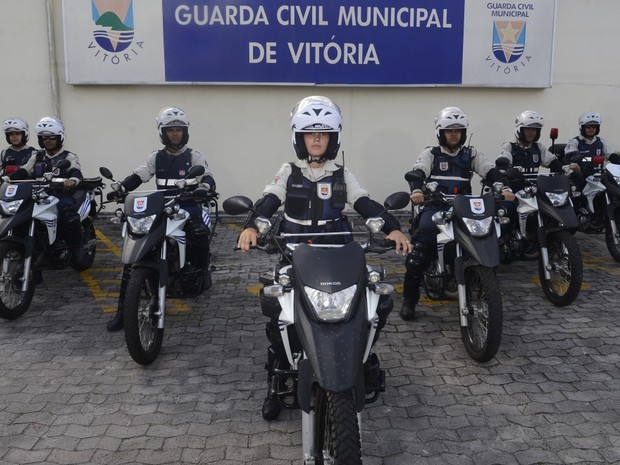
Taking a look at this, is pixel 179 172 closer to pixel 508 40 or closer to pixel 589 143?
pixel 589 143

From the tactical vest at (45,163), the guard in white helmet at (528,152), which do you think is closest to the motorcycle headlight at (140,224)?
the tactical vest at (45,163)

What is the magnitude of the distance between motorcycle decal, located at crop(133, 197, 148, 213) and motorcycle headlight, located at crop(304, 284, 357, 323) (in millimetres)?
2450

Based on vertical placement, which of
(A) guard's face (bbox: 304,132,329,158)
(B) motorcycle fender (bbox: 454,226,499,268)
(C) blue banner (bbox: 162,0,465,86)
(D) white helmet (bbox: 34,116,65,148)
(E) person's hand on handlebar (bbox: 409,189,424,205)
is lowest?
(B) motorcycle fender (bbox: 454,226,499,268)

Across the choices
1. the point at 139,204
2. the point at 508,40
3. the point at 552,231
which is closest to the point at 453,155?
the point at 552,231

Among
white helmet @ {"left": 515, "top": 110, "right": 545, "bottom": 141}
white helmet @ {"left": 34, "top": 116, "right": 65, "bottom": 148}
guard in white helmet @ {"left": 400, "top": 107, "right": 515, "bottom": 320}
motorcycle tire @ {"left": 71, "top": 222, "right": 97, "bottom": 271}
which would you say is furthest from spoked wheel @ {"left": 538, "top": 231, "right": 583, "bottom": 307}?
white helmet @ {"left": 34, "top": 116, "right": 65, "bottom": 148}

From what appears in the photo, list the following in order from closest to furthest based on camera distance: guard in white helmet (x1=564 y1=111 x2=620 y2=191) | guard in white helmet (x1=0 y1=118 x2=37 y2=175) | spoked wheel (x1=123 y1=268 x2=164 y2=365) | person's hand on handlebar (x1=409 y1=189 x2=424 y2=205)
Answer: spoked wheel (x1=123 y1=268 x2=164 y2=365) < person's hand on handlebar (x1=409 y1=189 x2=424 y2=205) < guard in white helmet (x1=0 y1=118 x2=37 y2=175) < guard in white helmet (x1=564 y1=111 x2=620 y2=191)

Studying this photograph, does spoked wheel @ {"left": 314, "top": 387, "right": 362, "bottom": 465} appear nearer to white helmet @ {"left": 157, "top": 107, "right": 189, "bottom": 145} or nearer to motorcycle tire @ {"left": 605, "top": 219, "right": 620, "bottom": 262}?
white helmet @ {"left": 157, "top": 107, "right": 189, "bottom": 145}

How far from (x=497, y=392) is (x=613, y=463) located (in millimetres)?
985

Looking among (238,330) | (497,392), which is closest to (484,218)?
(497,392)

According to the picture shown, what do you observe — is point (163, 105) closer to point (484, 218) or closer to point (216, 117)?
point (216, 117)

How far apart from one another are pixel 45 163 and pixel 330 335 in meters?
5.57

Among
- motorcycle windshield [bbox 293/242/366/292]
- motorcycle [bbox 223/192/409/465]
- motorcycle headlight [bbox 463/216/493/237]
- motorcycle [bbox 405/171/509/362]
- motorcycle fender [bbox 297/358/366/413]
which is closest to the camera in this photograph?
motorcycle [bbox 223/192/409/465]

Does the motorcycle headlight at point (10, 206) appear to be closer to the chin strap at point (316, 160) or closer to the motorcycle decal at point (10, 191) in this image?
the motorcycle decal at point (10, 191)

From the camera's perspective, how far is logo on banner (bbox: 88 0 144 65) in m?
9.85
